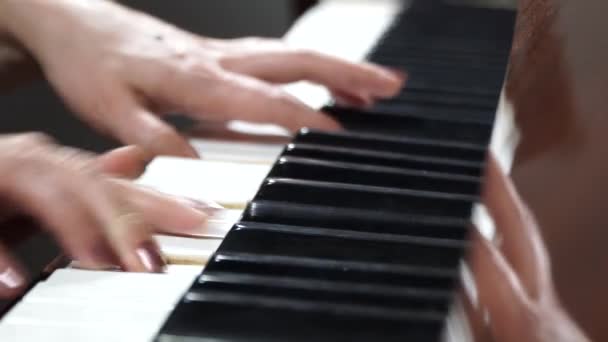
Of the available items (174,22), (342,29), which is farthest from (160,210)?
(174,22)

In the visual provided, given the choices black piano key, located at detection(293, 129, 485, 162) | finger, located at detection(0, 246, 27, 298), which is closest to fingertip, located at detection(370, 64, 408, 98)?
black piano key, located at detection(293, 129, 485, 162)

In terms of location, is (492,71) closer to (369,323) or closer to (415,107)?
(415,107)

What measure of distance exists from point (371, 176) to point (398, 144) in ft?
0.26

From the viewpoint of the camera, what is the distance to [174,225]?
0.48 meters

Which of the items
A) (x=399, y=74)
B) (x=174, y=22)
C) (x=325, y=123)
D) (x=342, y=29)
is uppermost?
(x=174, y=22)

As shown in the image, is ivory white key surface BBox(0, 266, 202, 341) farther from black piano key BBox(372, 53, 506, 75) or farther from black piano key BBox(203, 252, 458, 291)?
black piano key BBox(372, 53, 506, 75)

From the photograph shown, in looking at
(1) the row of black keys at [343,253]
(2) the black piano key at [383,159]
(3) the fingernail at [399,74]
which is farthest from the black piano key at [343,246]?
(3) the fingernail at [399,74]

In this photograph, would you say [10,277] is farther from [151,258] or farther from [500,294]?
[500,294]

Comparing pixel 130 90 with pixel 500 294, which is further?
pixel 130 90

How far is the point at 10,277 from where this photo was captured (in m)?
0.44

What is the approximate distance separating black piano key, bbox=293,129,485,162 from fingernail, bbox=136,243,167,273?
21 cm

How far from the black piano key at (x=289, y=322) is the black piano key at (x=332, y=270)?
27 millimetres

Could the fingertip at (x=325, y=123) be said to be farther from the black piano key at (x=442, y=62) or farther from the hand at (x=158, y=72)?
the black piano key at (x=442, y=62)

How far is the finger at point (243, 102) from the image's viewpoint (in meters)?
0.68
